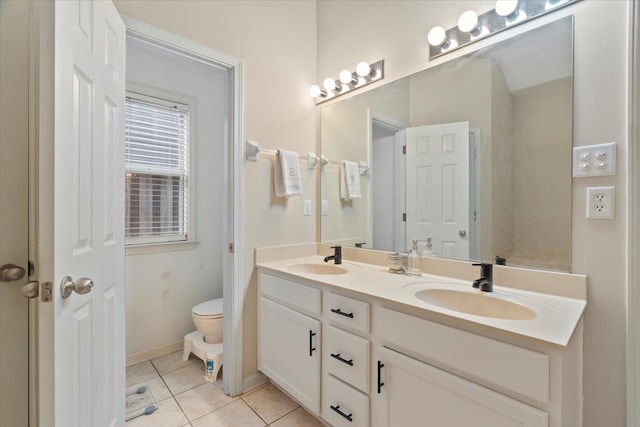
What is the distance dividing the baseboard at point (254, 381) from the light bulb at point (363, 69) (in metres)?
2.11

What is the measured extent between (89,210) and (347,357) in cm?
119

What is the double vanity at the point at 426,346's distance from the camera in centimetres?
82

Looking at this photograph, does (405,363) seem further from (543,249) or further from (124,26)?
(124,26)

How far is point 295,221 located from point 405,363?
1.26 m

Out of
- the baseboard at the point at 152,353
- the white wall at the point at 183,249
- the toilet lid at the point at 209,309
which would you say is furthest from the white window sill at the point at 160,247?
the baseboard at the point at 152,353

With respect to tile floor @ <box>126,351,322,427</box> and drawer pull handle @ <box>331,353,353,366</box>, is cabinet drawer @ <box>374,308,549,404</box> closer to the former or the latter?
drawer pull handle @ <box>331,353,353,366</box>

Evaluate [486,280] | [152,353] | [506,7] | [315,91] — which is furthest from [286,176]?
[152,353]

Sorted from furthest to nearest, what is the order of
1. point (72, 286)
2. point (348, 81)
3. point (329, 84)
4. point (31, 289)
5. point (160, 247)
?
1. point (160, 247)
2. point (329, 84)
3. point (348, 81)
4. point (72, 286)
5. point (31, 289)

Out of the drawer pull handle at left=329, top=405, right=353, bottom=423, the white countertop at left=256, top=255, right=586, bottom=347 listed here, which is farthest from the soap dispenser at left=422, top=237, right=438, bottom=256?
the drawer pull handle at left=329, top=405, right=353, bottom=423

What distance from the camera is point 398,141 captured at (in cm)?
178

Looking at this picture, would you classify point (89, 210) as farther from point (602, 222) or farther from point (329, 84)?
point (602, 222)

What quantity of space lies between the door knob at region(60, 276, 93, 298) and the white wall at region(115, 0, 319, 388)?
3.03 feet

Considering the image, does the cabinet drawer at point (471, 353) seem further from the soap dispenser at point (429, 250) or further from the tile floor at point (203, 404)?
the tile floor at point (203, 404)

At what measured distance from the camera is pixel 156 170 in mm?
2346
